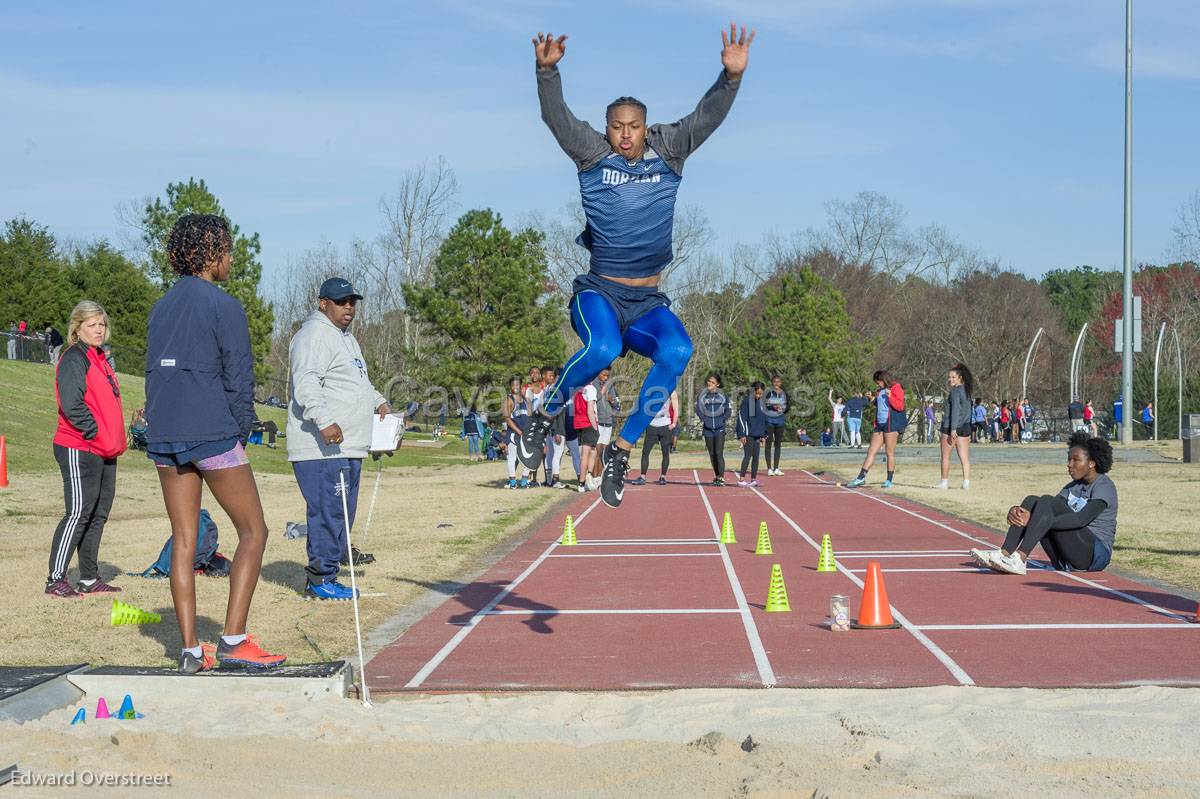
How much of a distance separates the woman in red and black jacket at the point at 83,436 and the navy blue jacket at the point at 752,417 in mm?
15027

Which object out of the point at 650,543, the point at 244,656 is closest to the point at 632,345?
the point at 244,656

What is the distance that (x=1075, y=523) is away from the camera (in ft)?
34.1

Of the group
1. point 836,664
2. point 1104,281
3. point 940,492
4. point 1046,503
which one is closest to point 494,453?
point 940,492

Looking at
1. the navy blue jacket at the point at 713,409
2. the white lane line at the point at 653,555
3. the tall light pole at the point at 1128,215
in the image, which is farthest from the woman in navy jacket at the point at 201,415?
the tall light pole at the point at 1128,215

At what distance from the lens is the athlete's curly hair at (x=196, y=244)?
632 centimetres

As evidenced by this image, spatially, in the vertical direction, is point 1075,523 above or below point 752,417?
below

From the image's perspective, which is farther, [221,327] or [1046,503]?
[1046,503]

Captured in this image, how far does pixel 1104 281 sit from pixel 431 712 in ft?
313

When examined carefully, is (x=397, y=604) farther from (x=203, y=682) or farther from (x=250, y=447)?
(x=250, y=447)

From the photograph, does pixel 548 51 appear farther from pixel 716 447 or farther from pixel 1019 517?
pixel 716 447

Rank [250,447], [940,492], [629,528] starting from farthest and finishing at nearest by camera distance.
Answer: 1. [250,447]
2. [940,492]
3. [629,528]

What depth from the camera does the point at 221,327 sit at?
6.17 metres

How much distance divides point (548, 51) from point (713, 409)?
49.0 feet

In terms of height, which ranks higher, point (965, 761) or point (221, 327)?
point (221, 327)
